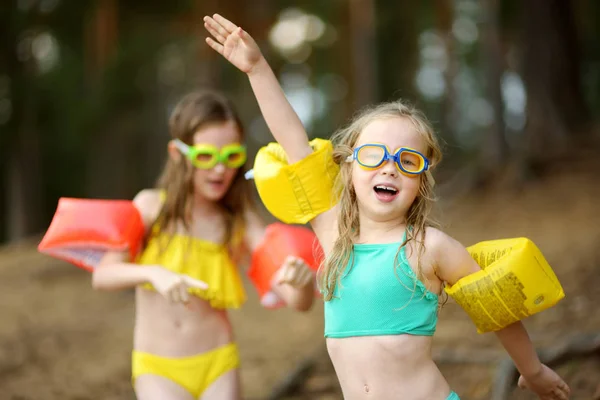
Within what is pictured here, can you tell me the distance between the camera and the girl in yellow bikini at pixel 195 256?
11.9ft

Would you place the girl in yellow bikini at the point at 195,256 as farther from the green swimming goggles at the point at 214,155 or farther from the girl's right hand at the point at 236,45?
the girl's right hand at the point at 236,45

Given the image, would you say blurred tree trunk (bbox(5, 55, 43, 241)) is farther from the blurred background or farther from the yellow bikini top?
the yellow bikini top

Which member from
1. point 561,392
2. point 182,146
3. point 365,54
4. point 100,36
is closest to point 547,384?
point 561,392

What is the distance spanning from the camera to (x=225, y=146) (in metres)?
3.76

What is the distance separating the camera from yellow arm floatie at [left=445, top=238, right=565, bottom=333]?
265 centimetres

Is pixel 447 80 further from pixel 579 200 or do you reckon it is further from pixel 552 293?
pixel 552 293

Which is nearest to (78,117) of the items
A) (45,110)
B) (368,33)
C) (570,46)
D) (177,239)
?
(45,110)

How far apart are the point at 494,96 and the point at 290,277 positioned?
9424 millimetres

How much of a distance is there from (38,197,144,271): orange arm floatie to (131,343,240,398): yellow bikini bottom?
21.5 inches

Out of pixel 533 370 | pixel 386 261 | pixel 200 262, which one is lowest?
pixel 533 370

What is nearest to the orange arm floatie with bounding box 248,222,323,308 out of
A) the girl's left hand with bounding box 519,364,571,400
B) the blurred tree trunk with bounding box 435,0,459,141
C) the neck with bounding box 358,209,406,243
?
the neck with bounding box 358,209,406,243

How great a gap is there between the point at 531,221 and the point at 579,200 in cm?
76

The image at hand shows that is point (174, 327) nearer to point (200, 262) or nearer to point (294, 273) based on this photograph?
point (200, 262)

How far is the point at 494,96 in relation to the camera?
1155 centimetres
